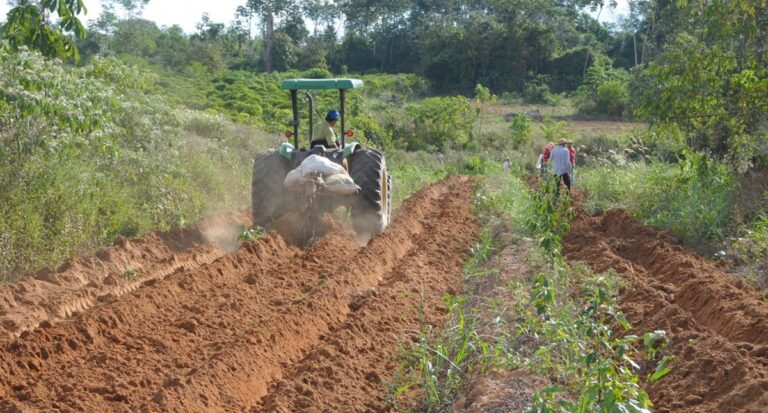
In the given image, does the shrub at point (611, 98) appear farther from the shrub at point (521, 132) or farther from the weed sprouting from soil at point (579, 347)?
the weed sprouting from soil at point (579, 347)

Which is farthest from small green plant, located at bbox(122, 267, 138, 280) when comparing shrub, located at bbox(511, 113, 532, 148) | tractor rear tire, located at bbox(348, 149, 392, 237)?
shrub, located at bbox(511, 113, 532, 148)

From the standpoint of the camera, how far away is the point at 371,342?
643 cm

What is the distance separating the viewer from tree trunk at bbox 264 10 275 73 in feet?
177

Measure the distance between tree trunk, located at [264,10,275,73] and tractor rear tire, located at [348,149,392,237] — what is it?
143 ft

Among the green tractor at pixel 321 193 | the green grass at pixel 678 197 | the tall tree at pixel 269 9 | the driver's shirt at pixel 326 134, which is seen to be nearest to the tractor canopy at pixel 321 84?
the green tractor at pixel 321 193

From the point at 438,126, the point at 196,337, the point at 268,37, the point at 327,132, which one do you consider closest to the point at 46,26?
the point at 196,337

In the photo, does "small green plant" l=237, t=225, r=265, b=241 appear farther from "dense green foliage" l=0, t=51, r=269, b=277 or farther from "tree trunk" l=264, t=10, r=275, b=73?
"tree trunk" l=264, t=10, r=275, b=73

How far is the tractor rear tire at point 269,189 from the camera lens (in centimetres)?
1060

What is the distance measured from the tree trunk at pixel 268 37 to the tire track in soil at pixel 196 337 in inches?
1793

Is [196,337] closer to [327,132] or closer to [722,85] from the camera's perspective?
[327,132]

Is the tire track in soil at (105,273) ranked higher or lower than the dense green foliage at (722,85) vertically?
lower

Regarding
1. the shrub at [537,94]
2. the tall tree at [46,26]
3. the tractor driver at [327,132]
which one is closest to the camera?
the tall tree at [46,26]

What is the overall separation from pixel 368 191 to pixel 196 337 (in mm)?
4452

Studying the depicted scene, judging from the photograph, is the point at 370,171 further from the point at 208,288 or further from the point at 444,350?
the point at 444,350
